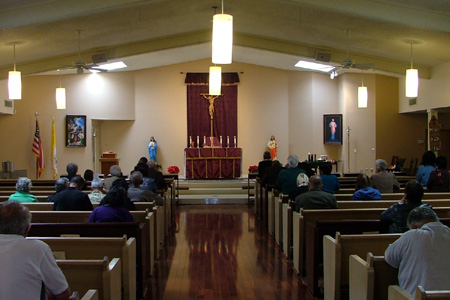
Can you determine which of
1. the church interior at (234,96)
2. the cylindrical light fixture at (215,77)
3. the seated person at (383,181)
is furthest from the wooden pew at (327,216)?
the cylindrical light fixture at (215,77)

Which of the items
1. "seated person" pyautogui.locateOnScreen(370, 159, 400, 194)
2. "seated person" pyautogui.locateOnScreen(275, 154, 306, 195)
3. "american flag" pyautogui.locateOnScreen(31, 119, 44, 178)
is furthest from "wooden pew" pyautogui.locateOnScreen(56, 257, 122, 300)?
"american flag" pyautogui.locateOnScreen(31, 119, 44, 178)

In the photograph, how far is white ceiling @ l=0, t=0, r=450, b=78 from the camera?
7094 millimetres

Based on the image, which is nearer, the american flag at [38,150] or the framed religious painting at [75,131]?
the american flag at [38,150]

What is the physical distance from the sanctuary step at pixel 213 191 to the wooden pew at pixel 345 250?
22.8 feet

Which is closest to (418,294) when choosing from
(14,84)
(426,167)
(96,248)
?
(96,248)

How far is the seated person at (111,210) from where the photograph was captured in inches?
162

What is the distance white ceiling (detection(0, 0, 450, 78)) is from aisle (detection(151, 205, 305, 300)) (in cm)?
386

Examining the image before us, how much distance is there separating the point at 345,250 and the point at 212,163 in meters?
10.1

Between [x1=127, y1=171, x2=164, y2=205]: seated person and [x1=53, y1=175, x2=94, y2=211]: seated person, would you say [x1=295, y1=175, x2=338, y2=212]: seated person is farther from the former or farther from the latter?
[x1=53, y1=175, x2=94, y2=211]: seated person

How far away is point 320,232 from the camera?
415cm

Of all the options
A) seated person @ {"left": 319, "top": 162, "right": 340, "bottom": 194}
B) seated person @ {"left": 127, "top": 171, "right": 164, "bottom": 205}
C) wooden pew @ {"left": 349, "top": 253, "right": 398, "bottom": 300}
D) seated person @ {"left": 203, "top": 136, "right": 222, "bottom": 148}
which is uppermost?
seated person @ {"left": 203, "top": 136, "right": 222, "bottom": 148}

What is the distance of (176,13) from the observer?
8836 millimetres

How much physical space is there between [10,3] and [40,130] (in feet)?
22.8

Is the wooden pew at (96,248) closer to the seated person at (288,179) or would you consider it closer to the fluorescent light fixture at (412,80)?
the seated person at (288,179)
